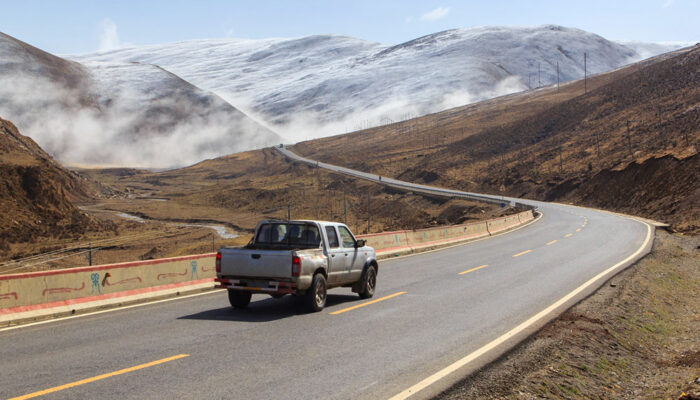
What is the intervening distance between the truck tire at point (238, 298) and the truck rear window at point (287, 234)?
119 centimetres

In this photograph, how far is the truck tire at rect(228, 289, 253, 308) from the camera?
493 inches

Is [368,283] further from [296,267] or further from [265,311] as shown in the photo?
[296,267]

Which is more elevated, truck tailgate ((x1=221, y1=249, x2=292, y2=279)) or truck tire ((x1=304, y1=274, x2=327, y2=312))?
truck tailgate ((x1=221, y1=249, x2=292, y2=279))

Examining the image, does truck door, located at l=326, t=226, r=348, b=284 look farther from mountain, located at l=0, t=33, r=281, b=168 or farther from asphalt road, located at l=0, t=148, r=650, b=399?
mountain, located at l=0, t=33, r=281, b=168

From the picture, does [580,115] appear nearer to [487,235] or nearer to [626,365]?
[487,235]

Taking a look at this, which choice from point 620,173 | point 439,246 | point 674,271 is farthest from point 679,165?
point 674,271

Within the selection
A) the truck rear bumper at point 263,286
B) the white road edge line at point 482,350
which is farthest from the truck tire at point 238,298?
the white road edge line at point 482,350

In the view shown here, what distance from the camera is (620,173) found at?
229ft

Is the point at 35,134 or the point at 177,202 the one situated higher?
the point at 35,134

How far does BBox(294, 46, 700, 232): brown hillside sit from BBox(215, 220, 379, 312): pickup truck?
1327 inches

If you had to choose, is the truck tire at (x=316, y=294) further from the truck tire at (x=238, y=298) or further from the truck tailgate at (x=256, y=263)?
the truck tire at (x=238, y=298)

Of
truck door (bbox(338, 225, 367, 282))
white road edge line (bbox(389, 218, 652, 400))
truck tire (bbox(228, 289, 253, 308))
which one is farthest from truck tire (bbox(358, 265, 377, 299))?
white road edge line (bbox(389, 218, 652, 400))

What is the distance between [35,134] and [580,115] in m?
133

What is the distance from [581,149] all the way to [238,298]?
89.8m
